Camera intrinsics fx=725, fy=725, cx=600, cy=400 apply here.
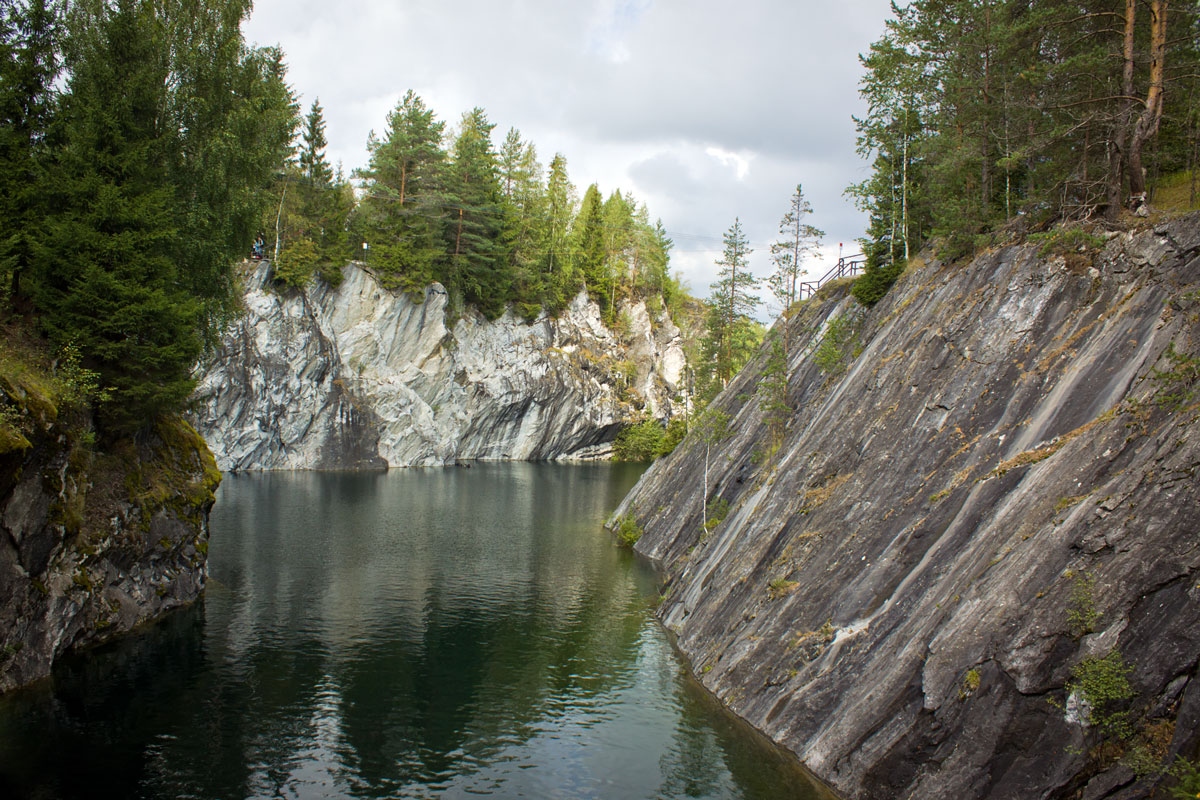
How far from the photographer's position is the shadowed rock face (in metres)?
11.7

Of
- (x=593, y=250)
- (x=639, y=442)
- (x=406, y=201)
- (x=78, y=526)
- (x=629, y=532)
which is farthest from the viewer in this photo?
(x=593, y=250)

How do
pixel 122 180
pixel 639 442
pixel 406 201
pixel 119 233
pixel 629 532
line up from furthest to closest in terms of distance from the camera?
1. pixel 639 442
2. pixel 406 201
3. pixel 629 532
4. pixel 122 180
5. pixel 119 233

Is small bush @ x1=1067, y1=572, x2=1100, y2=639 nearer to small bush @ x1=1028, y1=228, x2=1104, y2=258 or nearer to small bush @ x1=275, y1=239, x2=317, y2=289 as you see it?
small bush @ x1=1028, y1=228, x2=1104, y2=258

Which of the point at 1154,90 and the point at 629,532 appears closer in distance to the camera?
the point at 1154,90

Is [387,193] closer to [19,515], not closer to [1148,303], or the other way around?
[19,515]

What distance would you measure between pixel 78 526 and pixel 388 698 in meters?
10.8

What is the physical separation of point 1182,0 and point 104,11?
114 ft

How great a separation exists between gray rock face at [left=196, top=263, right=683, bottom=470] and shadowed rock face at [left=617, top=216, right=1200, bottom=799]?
2053 inches

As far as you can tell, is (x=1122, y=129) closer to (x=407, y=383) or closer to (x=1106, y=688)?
(x=1106, y=688)

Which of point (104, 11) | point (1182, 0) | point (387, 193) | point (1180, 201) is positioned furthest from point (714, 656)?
point (387, 193)

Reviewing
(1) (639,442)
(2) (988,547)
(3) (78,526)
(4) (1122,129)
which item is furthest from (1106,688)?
(1) (639,442)

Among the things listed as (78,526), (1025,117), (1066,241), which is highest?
(1025,117)

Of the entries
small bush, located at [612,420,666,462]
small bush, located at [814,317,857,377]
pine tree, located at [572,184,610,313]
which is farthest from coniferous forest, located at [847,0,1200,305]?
pine tree, located at [572,184,610,313]

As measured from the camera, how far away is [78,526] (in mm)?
21953
